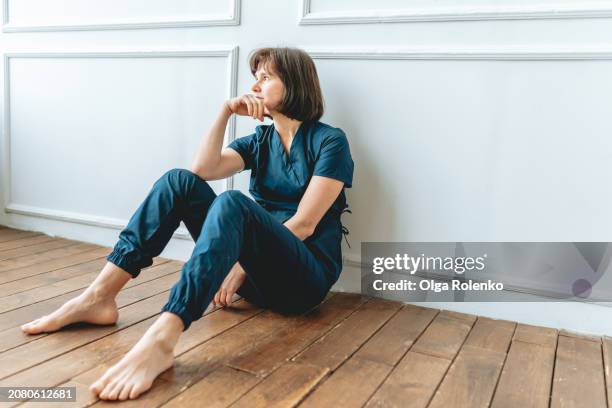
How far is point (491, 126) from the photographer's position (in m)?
1.75

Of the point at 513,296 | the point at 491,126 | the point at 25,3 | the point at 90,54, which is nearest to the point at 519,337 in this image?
the point at 513,296

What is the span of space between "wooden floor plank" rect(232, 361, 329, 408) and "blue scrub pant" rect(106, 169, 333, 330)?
21 centimetres

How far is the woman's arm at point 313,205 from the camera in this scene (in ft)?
5.25

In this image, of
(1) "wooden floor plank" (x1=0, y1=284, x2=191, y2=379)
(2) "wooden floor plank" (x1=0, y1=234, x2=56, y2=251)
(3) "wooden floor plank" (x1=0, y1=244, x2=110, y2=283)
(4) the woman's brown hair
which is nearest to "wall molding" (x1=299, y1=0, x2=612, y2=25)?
(4) the woman's brown hair

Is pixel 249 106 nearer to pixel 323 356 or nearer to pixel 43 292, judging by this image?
pixel 323 356

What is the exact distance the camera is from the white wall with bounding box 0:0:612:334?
1666mm

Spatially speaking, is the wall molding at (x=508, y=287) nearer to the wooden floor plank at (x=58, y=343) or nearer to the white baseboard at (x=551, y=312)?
the white baseboard at (x=551, y=312)

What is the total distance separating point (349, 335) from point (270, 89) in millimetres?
806

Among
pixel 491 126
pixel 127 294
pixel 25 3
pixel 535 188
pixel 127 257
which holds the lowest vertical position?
pixel 127 294

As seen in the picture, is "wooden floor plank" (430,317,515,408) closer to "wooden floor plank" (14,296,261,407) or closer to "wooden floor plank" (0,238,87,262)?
"wooden floor plank" (14,296,261,407)

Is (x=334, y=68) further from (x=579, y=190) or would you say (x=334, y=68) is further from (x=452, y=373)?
(x=452, y=373)

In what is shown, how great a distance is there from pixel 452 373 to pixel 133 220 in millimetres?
925

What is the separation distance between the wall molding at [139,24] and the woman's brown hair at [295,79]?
424 mm

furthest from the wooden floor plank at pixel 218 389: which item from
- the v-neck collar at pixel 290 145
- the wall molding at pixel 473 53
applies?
the wall molding at pixel 473 53
